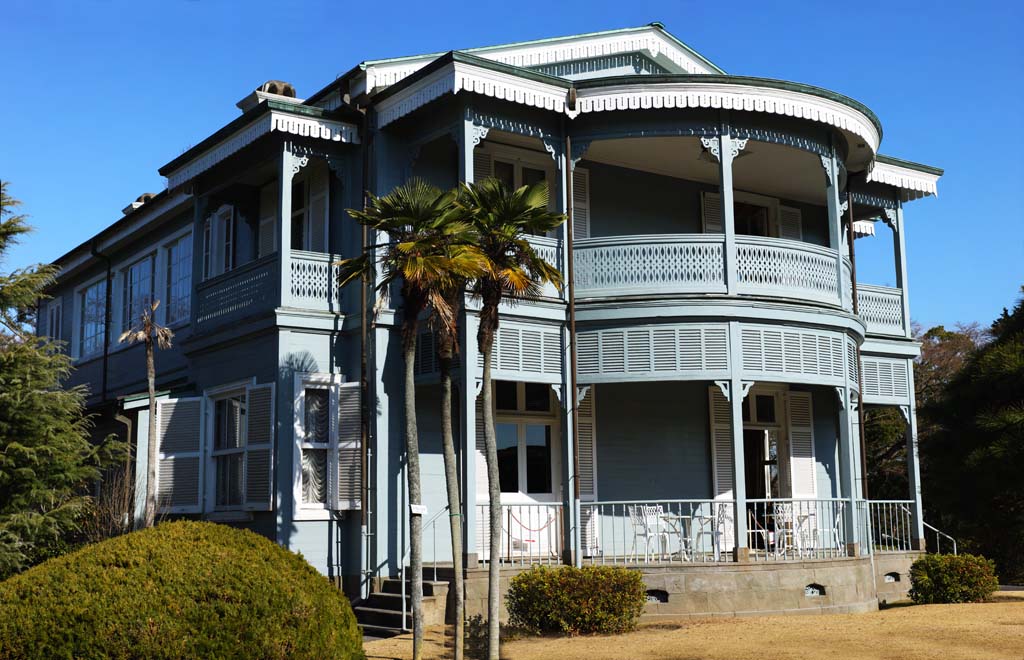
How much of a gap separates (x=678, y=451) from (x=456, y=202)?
768 centimetres

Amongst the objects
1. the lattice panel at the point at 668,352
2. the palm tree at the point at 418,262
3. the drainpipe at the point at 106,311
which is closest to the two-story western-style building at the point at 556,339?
the lattice panel at the point at 668,352

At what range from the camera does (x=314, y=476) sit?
53.5 feet

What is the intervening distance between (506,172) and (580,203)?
131 centimetres

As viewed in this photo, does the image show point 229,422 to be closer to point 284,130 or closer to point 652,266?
point 284,130

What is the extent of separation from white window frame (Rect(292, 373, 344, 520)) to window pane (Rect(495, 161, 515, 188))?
4143 mm

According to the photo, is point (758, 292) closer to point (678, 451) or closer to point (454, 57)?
point (678, 451)

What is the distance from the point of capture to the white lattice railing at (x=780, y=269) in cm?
1666

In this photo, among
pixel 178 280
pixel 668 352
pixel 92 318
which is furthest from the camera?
pixel 92 318

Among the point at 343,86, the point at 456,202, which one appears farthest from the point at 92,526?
the point at 456,202

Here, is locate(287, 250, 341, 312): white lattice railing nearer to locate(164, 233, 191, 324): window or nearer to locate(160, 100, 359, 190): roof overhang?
locate(160, 100, 359, 190): roof overhang

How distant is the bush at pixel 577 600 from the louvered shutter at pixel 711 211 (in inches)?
295

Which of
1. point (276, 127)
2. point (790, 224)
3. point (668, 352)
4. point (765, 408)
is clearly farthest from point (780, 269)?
point (276, 127)

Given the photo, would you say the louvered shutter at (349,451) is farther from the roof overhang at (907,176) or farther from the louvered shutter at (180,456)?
the roof overhang at (907,176)

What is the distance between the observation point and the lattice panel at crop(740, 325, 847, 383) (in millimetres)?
16422
